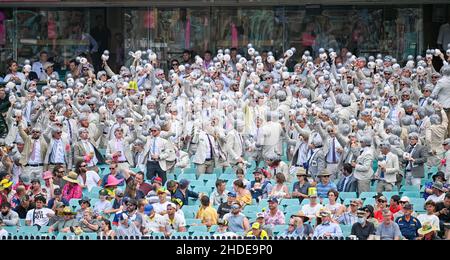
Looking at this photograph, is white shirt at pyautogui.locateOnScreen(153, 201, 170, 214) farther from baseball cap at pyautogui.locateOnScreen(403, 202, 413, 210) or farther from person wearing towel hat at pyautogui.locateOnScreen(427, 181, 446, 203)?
person wearing towel hat at pyautogui.locateOnScreen(427, 181, 446, 203)

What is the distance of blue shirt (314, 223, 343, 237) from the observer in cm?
1538

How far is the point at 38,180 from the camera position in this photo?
17.9 m

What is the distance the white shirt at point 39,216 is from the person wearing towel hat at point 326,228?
319 centimetres

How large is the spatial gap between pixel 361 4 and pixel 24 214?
31.6ft

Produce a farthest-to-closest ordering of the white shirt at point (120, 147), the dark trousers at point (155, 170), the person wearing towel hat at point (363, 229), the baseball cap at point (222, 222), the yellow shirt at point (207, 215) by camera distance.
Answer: the white shirt at point (120, 147) < the dark trousers at point (155, 170) < the yellow shirt at point (207, 215) < the baseball cap at point (222, 222) < the person wearing towel hat at point (363, 229)

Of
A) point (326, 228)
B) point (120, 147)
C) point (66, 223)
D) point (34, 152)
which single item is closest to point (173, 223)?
point (66, 223)

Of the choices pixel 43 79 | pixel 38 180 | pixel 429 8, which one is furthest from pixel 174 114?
pixel 429 8

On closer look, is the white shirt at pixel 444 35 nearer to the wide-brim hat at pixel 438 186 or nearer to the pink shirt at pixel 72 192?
the wide-brim hat at pixel 438 186

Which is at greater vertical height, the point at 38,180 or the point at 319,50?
the point at 319,50

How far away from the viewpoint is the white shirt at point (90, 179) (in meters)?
18.1

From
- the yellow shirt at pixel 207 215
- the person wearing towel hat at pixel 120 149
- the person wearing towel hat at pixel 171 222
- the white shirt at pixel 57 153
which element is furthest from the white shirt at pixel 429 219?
the white shirt at pixel 57 153

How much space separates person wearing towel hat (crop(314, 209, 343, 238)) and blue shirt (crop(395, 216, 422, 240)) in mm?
670

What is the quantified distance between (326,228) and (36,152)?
18.0ft
